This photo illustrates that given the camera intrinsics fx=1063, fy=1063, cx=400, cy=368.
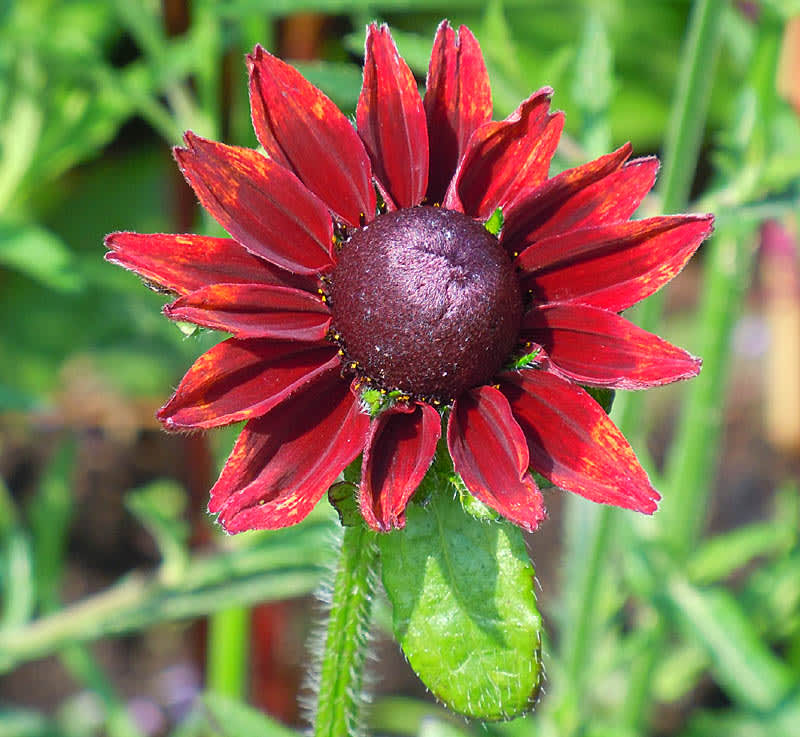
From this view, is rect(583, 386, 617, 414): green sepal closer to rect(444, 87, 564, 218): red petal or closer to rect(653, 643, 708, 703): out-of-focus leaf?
rect(444, 87, 564, 218): red petal

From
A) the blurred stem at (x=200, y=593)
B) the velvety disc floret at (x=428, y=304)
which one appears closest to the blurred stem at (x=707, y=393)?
the blurred stem at (x=200, y=593)

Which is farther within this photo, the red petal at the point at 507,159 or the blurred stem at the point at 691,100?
the blurred stem at the point at 691,100

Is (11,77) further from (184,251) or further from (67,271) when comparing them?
(184,251)

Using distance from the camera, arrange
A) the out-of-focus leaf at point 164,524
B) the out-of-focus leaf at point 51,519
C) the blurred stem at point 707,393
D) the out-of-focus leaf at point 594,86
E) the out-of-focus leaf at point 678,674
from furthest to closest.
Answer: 1. the out-of-focus leaf at point 678,674
2. the out-of-focus leaf at point 51,519
3. the blurred stem at point 707,393
4. the out-of-focus leaf at point 164,524
5. the out-of-focus leaf at point 594,86

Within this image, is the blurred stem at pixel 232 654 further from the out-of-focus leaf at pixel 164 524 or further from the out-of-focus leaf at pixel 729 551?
the out-of-focus leaf at pixel 729 551

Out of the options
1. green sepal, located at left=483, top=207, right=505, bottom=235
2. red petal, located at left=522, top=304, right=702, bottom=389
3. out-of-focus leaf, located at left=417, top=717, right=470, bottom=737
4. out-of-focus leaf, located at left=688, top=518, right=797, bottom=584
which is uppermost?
green sepal, located at left=483, top=207, right=505, bottom=235

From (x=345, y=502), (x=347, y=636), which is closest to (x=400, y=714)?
(x=347, y=636)

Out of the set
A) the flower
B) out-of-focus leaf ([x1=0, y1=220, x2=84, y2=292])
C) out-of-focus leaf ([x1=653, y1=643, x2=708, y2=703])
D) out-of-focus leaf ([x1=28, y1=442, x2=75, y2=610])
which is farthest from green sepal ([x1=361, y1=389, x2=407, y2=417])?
out-of-focus leaf ([x1=653, y1=643, x2=708, y2=703])
